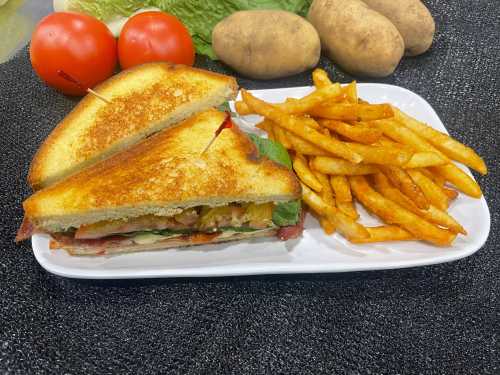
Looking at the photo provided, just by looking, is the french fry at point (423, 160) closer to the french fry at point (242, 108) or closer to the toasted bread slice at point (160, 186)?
the toasted bread slice at point (160, 186)

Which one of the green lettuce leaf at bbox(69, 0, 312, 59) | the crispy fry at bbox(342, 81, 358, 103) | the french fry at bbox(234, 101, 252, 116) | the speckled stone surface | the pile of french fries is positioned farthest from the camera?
the green lettuce leaf at bbox(69, 0, 312, 59)

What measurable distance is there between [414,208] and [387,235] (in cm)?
15

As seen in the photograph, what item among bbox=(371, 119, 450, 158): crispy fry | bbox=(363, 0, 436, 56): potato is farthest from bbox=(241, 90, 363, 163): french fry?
bbox=(363, 0, 436, 56): potato

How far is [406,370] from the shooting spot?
1.53m

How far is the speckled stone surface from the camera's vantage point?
156cm

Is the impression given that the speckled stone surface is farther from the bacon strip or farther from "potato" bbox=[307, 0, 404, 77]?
"potato" bbox=[307, 0, 404, 77]

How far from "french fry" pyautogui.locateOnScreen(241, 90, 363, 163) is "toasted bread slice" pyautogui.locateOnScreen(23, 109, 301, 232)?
17 cm

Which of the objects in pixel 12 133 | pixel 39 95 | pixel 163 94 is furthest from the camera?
pixel 39 95

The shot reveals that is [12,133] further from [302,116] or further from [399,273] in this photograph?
[399,273]

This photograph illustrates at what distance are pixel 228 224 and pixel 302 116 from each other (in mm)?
562

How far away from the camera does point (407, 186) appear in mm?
1683

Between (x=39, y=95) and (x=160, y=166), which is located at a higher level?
(x=160, y=166)

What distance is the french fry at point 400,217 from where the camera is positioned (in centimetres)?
163

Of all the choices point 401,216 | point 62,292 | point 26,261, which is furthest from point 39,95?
point 401,216
